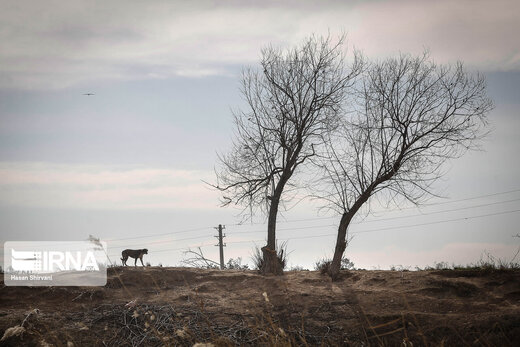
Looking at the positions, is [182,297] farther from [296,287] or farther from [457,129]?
[457,129]

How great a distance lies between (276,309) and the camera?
9.74 metres

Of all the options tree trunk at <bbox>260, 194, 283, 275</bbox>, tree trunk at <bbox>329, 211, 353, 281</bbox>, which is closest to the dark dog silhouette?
tree trunk at <bbox>260, 194, 283, 275</bbox>

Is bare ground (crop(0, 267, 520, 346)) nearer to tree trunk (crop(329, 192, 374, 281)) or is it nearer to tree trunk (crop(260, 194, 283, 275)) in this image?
tree trunk (crop(329, 192, 374, 281))

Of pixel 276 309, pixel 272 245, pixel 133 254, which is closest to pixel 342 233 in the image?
pixel 272 245

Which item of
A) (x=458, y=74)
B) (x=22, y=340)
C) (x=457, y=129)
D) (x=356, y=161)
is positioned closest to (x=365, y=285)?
(x=356, y=161)

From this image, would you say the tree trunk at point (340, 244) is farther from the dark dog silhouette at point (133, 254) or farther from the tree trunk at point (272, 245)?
the dark dog silhouette at point (133, 254)

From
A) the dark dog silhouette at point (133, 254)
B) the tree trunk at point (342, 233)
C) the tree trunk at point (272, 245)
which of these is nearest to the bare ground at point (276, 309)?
the tree trunk at point (342, 233)

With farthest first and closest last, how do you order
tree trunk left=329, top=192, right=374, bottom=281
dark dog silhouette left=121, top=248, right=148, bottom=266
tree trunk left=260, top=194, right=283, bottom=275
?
dark dog silhouette left=121, top=248, right=148, bottom=266 → tree trunk left=260, top=194, right=283, bottom=275 → tree trunk left=329, top=192, right=374, bottom=281

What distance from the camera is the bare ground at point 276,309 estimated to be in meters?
8.31

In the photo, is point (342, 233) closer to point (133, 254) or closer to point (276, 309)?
point (276, 309)

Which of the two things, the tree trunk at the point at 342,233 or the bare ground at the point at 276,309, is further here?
the tree trunk at the point at 342,233

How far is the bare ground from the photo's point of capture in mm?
8312

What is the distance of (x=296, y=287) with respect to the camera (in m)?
12.0

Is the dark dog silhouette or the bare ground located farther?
the dark dog silhouette
